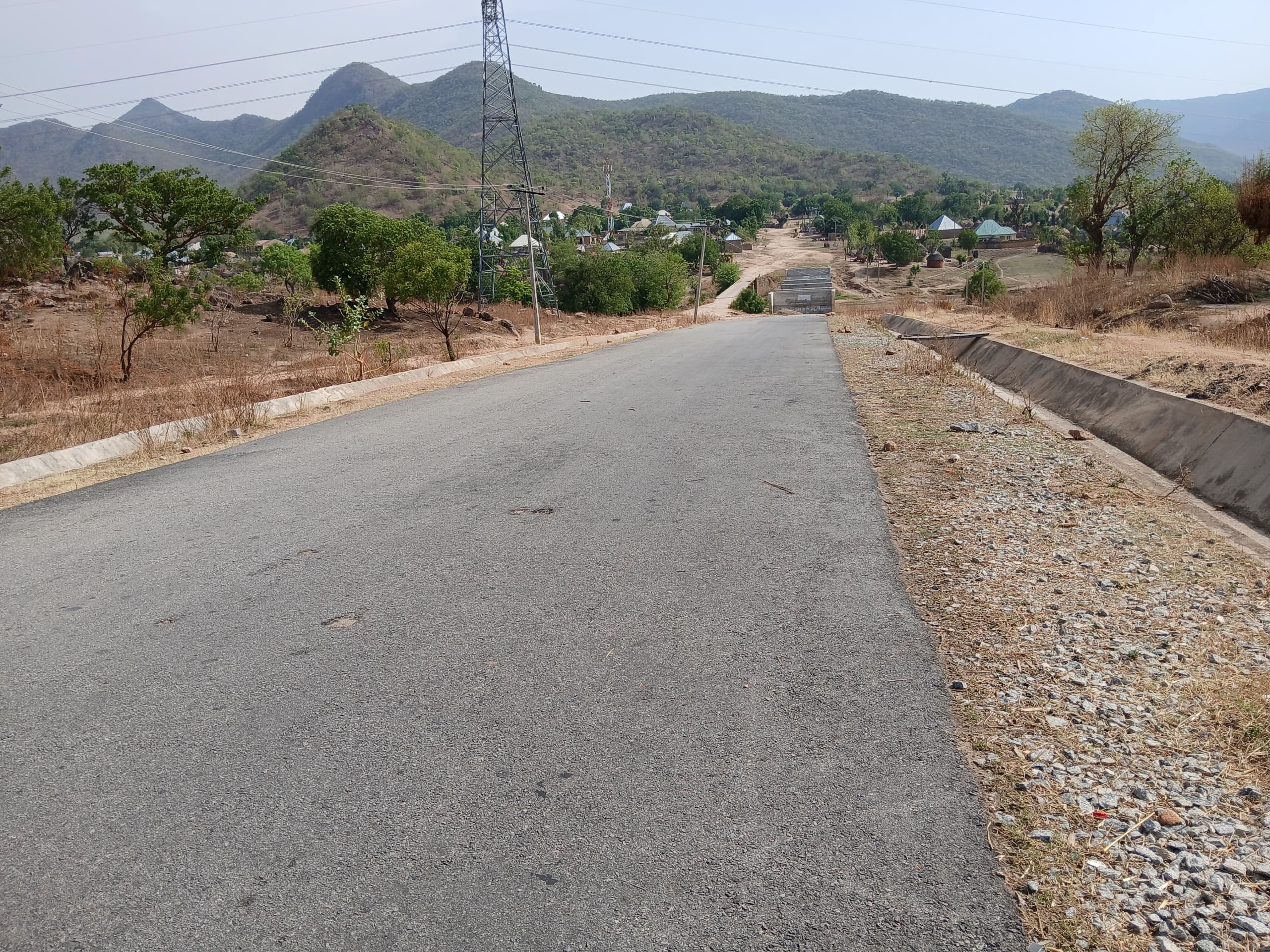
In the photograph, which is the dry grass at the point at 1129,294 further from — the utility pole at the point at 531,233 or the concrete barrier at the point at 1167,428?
the utility pole at the point at 531,233

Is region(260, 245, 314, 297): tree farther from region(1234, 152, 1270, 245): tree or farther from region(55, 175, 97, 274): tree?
region(1234, 152, 1270, 245): tree

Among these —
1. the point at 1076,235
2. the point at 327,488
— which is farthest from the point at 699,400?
the point at 1076,235

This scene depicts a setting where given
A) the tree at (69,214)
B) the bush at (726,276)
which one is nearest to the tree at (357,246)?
the tree at (69,214)

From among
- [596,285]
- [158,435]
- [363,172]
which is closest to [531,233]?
[158,435]

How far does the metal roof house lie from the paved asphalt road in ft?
450

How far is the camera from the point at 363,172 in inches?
6289

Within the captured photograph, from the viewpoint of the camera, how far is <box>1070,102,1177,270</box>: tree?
40.4m

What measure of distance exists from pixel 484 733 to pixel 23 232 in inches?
1806

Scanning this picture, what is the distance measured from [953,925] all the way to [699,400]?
10.8m

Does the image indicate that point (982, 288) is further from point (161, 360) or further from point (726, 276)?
point (726, 276)

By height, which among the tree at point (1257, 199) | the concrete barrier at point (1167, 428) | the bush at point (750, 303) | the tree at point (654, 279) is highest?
the tree at point (1257, 199)

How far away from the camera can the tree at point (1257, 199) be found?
2530cm

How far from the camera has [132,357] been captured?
29.2m

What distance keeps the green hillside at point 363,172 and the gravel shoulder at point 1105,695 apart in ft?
497
